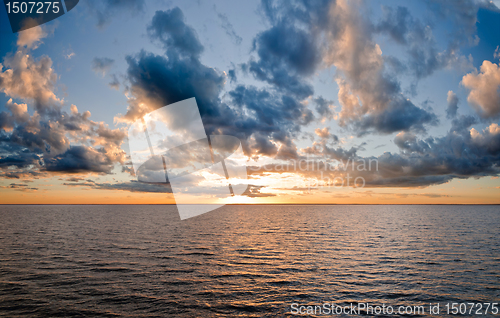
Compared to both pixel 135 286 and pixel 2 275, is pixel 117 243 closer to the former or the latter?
pixel 2 275

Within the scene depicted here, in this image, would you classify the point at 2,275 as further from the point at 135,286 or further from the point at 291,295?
the point at 291,295

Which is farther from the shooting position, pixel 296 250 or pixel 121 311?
pixel 296 250

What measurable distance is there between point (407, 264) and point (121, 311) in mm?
38162

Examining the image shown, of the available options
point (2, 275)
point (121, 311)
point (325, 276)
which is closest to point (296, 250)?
point (325, 276)

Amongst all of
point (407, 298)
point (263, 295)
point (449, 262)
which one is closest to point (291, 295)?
point (263, 295)

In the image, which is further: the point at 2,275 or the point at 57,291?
the point at 2,275

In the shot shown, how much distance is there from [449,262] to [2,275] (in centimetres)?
6112

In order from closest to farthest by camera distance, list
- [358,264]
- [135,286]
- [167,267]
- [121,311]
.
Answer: [121,311] < [135,286] < [167,267] < [358,264]

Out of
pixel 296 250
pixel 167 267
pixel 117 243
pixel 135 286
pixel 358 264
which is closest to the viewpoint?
pixel 135 286

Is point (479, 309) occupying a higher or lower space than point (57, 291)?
lower

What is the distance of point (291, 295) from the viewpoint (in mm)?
24938

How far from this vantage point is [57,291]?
80.5 feet

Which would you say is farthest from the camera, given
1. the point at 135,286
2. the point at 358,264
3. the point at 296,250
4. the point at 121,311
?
the point at 296,250

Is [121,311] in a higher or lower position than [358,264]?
higher
